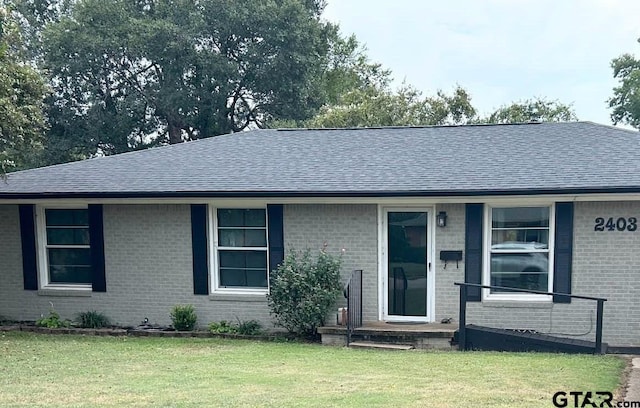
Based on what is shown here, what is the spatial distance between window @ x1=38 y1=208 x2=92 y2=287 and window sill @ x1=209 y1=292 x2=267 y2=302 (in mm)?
2704

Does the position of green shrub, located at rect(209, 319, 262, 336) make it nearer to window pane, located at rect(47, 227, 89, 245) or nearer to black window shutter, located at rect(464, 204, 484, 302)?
window pane, located at rect(47, 227, 89, 245)

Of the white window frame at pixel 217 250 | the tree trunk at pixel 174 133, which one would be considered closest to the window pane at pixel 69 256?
the white window frame at pixel 217 250

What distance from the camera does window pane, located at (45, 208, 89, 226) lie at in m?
10.9

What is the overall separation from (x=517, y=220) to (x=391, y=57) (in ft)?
89.6

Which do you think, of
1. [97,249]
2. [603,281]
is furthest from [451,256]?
[97,249]

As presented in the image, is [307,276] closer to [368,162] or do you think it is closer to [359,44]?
[368,162]

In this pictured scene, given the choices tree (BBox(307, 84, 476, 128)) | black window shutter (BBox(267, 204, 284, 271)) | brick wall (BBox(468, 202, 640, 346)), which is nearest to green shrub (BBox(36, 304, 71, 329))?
black window shutter (BBox(267, 204, 284, 271))

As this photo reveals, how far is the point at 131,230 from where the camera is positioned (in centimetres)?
1062

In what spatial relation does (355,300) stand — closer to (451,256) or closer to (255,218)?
(451,256)

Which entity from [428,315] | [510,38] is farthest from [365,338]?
[510,38]

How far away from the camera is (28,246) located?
1095 cm

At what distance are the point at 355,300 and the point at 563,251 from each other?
357cm

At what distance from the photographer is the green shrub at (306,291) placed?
940 cm

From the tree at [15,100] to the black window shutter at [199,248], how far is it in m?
3.12
